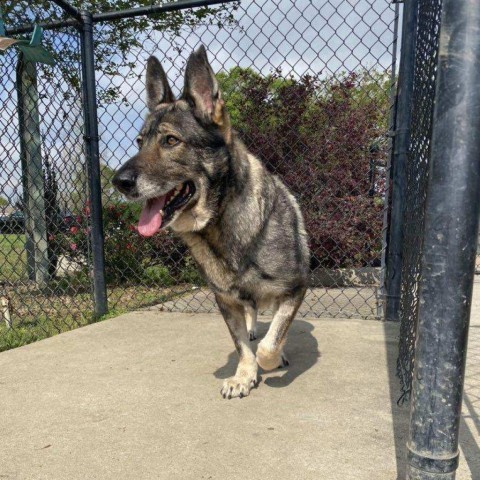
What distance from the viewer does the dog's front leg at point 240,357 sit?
2357 mm

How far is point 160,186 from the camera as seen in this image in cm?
226

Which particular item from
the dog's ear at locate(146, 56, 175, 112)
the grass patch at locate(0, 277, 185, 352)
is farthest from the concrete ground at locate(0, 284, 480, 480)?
the dog's ear at locate(146, 56, 175, 112)

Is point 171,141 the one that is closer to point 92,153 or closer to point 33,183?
point 92,153

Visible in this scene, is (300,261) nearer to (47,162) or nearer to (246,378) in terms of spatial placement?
(246,378)

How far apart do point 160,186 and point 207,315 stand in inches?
85.7

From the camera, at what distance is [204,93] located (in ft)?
7.94

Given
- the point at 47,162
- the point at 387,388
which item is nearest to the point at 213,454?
the point at 387,388

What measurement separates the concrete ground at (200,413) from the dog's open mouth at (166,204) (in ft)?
3.10

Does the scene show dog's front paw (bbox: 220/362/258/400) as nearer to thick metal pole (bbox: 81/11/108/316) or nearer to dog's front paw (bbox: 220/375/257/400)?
dog's front paw (bbox: 220/375/257/400)

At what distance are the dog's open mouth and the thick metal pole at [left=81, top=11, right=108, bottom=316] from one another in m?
1.92

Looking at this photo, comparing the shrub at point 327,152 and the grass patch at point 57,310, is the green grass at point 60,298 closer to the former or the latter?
the grass patch at point 57,310

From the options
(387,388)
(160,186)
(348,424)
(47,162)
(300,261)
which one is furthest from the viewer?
(47,162)

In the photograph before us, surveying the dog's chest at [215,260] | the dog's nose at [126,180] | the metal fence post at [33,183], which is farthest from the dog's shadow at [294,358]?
the metal fence post at [33,183]

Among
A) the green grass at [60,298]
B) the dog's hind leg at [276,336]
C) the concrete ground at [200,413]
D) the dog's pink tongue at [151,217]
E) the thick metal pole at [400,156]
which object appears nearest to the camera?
the concrete ground at [200,413]
